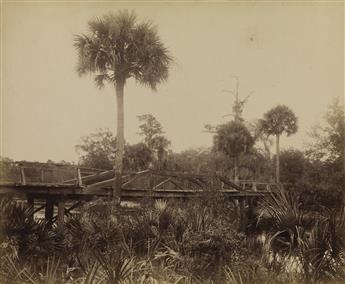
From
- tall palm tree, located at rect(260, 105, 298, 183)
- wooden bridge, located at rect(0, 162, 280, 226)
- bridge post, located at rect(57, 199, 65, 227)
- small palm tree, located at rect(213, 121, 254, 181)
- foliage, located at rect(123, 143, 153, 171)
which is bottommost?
bridge post, located at rect(57, 199, 65, 227)

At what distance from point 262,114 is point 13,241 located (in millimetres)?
30301

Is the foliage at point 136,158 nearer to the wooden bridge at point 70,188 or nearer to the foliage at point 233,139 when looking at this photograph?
the foliage at point 233,139

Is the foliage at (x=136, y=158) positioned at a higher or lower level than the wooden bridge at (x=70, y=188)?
higher

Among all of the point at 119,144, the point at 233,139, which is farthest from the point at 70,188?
the point at 233,139

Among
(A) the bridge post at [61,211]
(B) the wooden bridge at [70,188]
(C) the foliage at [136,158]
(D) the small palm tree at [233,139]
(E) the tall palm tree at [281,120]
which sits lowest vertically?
(A) the bridge post at [61,211]

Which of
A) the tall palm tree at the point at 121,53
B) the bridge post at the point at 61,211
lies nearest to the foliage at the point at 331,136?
the tall palm tree at the point at 121,53

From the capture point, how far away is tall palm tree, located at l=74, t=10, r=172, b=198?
15047mm

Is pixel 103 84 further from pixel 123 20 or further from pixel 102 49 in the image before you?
pixel 123 20

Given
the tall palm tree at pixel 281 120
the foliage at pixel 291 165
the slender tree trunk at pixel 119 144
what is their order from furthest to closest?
the tall palm tree at pixel 281 120 → the foliage at pixel 291 165 → the slender tree trunk at pixel 119 144

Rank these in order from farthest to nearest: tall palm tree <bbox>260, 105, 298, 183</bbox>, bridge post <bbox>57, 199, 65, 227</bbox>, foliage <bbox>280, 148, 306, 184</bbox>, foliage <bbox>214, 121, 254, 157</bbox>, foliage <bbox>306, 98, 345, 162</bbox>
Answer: tall palm tree <bbox>260, 105, 298, 183</bbox>
foliage <bbox>280, 148, 306, 184</bbox>
foliage <bbox>214, 121, 254, 157</bbox>
foliage <bbox>306, 98, 345, 162</bbox>
bridge post <bbox>57, 199, 65, 227</bbox>

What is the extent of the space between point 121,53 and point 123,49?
6.3 inches

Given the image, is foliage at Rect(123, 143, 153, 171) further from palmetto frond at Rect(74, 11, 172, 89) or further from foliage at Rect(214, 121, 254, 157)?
palmetto frond at Rect(74, 11, 172, 89)

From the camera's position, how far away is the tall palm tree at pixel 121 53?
15.0 m

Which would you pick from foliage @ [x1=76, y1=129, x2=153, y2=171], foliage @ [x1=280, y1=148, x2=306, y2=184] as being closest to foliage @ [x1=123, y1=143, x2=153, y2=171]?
foliage @ [x1=76, y1=129, x2=153, y2=171]
